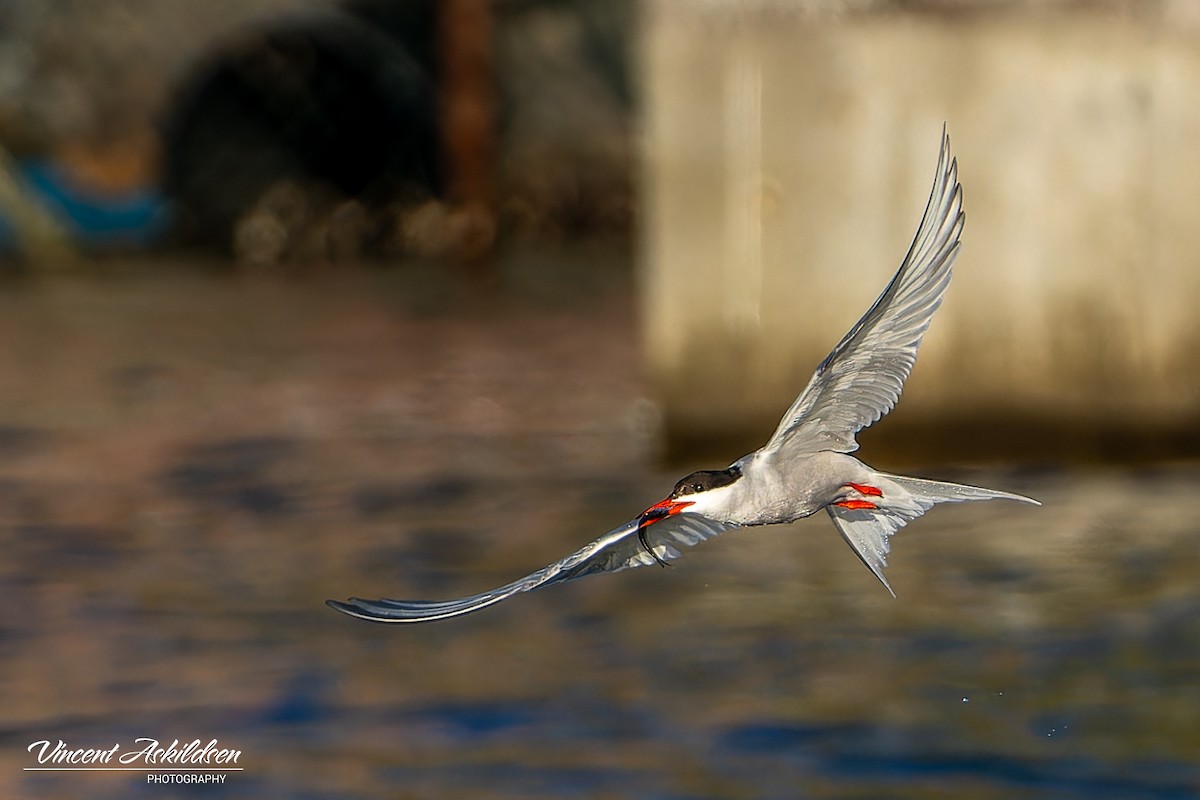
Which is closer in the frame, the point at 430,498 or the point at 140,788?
the point at 140,788

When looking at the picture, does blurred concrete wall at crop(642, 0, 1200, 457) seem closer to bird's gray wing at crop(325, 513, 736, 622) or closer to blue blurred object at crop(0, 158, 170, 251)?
bird's gray wing at crop(325, 513, 736, 622)

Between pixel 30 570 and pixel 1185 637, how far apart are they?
14.9 feet

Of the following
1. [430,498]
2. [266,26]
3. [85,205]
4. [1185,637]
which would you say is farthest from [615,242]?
[1185,637]

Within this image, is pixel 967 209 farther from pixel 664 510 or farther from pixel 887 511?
pixel 664 510

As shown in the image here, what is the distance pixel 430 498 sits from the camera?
10.1m

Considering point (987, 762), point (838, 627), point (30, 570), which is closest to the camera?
point (987, 762)

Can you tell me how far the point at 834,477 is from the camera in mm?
5824

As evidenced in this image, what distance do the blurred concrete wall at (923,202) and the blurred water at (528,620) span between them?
1.30 ft

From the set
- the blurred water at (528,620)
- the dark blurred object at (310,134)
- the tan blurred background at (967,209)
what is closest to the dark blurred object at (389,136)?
the dark blurred object at (310,134)

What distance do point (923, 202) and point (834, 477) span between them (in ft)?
13.3

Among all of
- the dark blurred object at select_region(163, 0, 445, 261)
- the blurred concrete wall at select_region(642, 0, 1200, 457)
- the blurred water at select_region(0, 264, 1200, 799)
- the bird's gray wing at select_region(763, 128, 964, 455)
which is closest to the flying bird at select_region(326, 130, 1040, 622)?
the bird's gray wing at select_region(763, 128, 964, 455)

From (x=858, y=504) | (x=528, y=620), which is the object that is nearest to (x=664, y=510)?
(x=858, y=504)

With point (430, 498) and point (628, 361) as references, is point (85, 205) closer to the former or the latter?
point (628, 361)

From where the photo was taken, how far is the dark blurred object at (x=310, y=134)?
1961 centimetres
